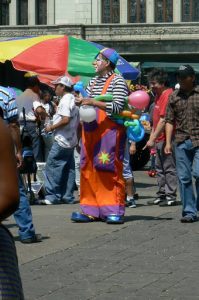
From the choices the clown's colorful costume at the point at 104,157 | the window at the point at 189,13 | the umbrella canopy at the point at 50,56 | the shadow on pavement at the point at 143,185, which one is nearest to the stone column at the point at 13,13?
the window at the point at 189,13

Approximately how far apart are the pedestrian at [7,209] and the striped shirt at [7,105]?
5122 millimetres

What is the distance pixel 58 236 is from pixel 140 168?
1105 cm

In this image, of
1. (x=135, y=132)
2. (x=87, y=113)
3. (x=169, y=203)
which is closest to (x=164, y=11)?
(x=169, y=203)

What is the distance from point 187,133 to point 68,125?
266 cm

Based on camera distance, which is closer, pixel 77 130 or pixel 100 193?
pixel 100 193

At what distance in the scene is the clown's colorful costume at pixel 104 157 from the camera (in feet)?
34.9

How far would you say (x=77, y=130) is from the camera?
13391 millimetres

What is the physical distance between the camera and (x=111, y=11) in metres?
49.7

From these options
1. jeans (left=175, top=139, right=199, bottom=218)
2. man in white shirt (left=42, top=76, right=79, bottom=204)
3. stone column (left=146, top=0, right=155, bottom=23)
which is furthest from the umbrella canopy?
stone column (left=146, top=0, right=155, bottom=23)

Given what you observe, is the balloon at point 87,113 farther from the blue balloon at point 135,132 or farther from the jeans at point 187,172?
the blue balloon at point 135,132

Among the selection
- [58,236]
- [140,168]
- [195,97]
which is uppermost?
[195,97]

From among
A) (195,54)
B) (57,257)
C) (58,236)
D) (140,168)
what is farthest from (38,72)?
(195,54)

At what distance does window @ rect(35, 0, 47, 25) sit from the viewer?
5044 cm

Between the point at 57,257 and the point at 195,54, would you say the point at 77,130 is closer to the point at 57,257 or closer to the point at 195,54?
the point at 57,257
